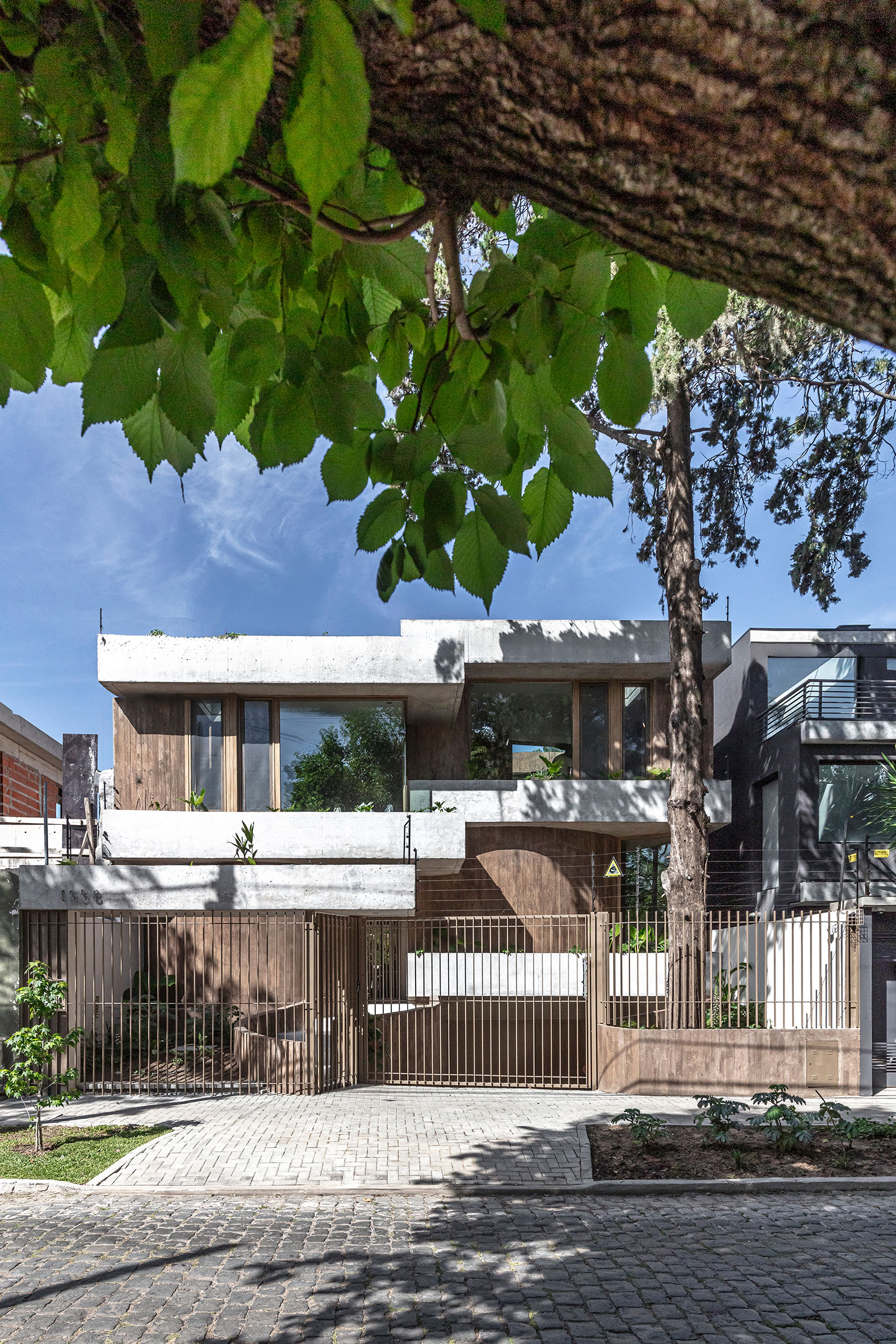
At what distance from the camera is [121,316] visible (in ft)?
5.14

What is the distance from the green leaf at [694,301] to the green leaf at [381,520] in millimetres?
655

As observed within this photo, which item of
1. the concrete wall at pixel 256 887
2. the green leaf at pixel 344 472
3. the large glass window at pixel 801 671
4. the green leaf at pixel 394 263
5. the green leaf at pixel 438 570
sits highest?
the large glass window at pixel 801 671

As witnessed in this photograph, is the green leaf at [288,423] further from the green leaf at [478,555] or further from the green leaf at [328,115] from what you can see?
the green leaf at [328,115]

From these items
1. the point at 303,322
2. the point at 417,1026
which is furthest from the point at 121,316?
the point at 417,1026

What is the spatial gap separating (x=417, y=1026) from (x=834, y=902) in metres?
9.11

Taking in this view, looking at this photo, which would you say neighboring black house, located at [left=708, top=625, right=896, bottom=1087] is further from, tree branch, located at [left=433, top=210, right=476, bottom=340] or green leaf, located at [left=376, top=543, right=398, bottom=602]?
tree branch, located at [left=433, top=210, right=476, bottom=340]

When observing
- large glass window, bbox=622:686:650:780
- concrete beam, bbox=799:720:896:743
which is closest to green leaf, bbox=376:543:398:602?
large glass window, bbox=622:686:650:780

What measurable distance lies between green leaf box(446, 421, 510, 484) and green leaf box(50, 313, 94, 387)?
81 centimetres

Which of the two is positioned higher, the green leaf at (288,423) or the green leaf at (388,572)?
the green leaf at (288,423)

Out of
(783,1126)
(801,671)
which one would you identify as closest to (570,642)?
(801,671)

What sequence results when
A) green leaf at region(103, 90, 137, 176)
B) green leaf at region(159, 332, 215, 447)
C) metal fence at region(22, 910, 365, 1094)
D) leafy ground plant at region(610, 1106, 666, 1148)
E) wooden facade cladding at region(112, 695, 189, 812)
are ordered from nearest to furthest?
green leaf at region(103, 90, 137, 176) < green leaf at region(159, 332, 215, 447) < leafy ground plant at region(610, 1106, 666, 1148) < metal fence at region(22, 910, 365, 1094) < wooden facade cladding at region(112, 695, 189, 812)

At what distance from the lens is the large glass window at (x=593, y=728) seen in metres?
21.3

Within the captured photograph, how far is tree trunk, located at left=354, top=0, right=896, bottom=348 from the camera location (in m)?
0.92

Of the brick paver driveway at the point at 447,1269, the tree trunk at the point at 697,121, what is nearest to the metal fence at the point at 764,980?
the brick paver driveway at the point at 447,1269
